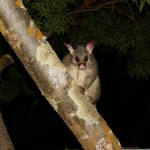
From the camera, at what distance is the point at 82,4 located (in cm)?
594

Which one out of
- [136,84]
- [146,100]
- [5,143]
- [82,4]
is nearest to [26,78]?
[82,4]

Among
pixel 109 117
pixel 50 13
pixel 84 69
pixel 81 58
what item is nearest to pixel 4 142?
pixel 84 69

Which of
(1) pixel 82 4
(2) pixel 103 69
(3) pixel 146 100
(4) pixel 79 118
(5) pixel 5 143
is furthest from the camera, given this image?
(3) pixel 146 100

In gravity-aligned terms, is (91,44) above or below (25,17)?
below

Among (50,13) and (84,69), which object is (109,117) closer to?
(84,69)

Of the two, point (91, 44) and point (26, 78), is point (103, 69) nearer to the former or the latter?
point (26, 78)

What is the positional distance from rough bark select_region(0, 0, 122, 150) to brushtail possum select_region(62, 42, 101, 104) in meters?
2.40

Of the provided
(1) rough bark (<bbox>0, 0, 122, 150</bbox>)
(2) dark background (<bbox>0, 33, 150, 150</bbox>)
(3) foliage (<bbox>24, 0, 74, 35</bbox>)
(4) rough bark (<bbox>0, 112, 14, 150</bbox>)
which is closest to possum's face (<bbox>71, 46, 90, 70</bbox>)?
(3) foliage (<bbox>24, 0, 74, 35</bbox>)

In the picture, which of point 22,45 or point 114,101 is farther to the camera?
point 114,101

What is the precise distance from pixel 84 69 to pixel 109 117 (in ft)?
26.4

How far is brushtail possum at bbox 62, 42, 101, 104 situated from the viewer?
469 cm

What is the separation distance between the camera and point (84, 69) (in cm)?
477

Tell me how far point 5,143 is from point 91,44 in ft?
6.79

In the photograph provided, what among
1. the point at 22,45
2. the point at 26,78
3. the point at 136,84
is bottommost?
the point at 136,84
